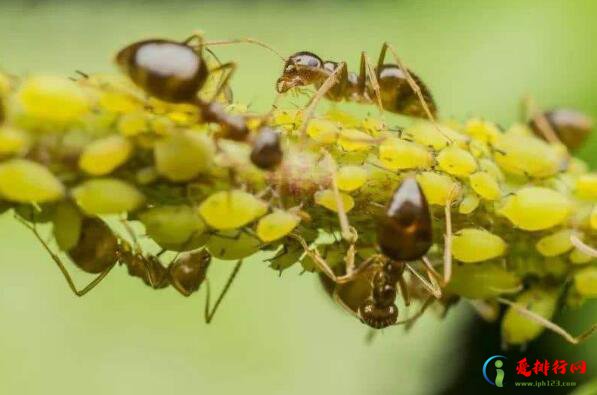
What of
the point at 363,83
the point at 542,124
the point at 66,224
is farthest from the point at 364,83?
the point at 66,224

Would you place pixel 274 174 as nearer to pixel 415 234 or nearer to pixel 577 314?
pixel 415 234

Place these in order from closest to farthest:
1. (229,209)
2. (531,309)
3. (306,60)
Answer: (229,209), (531,309), (306,60)

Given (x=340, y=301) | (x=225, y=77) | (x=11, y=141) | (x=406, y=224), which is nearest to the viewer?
(x=11, y=141)

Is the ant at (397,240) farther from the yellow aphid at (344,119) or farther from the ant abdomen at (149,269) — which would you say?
the ant abdomen at (149,269)

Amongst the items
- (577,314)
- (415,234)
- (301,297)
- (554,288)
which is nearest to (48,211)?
(415,234)

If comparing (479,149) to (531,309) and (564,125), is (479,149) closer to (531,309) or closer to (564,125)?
(531,309)

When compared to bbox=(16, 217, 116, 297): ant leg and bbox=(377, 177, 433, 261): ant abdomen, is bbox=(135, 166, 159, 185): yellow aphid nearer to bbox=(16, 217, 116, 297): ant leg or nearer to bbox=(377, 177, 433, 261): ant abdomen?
bbox=(16, 217, 116, 297): ant leg
